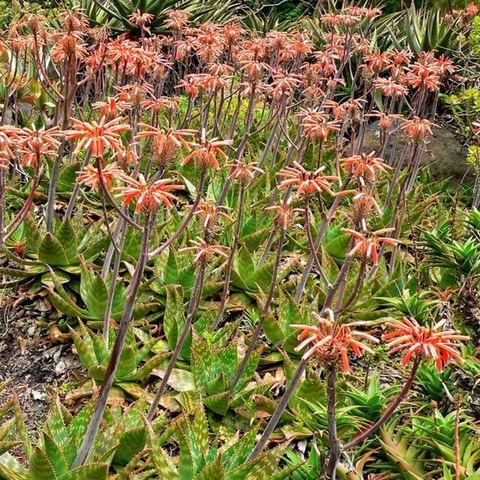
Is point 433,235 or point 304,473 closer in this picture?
point 304,473

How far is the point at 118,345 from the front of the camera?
196 centimetres

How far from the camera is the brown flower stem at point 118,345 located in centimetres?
187

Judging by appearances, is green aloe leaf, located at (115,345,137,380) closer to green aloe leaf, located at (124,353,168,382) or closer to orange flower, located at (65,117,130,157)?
green aloe leaf, located at (124,353,168,382)

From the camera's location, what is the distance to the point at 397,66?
13.7ft

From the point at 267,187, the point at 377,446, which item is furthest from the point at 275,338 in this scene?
the point at 267,187

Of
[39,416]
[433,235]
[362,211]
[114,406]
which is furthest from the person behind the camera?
[433,235]

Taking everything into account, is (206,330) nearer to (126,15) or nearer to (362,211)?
(362,211)

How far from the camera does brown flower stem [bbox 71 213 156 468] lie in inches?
73.6

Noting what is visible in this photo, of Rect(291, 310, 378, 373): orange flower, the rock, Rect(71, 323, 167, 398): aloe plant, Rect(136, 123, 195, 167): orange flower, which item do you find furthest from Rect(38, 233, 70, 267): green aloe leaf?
the rock

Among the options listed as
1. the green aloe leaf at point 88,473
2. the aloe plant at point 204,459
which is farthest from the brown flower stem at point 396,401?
the green aloe leaf at point 88,473

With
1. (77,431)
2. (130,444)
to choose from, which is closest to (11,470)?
(77,431)

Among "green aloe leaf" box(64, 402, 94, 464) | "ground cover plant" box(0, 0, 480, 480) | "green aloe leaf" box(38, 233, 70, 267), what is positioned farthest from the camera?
"green aloe leaf" box(38, 233, 70, 267)

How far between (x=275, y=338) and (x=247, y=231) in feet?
3.40

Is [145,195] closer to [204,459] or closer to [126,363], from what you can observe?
[204,459]
